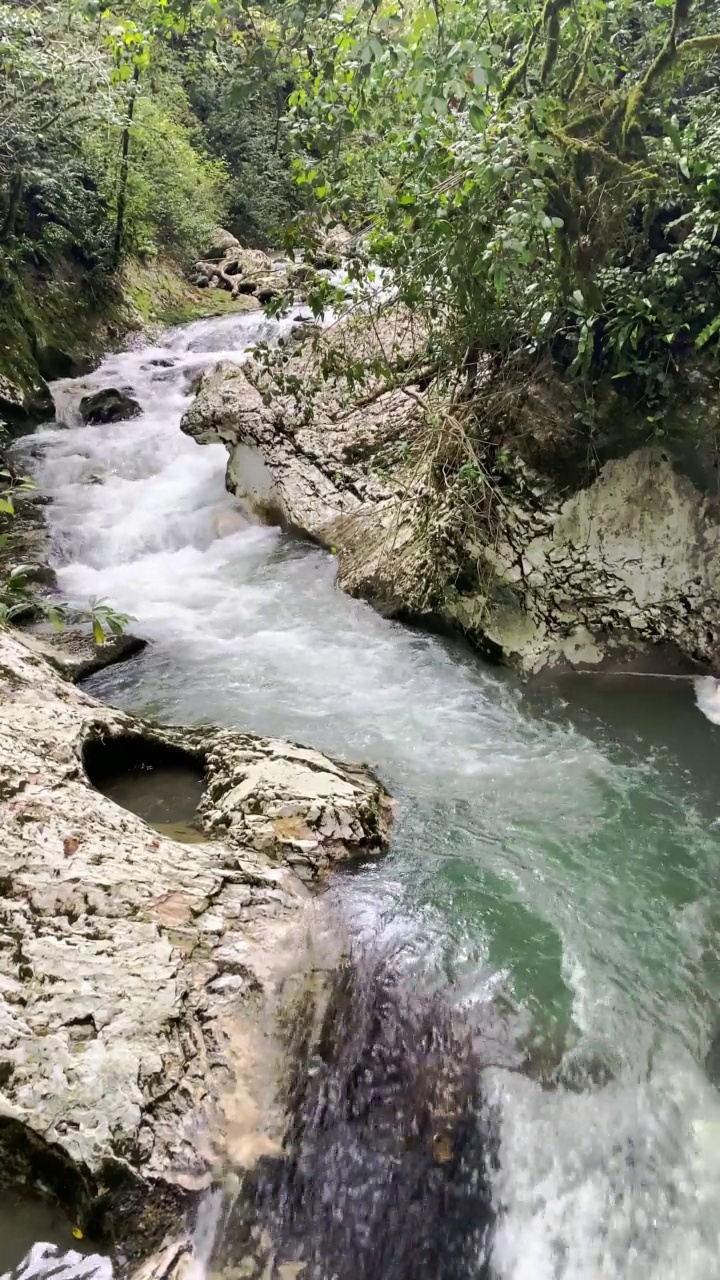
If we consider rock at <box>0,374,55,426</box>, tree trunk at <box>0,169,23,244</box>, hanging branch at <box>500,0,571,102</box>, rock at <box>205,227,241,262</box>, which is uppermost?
hanging branch at <box>500,0,571,102</box>

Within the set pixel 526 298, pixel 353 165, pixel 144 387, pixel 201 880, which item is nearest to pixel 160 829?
pixel 201 880

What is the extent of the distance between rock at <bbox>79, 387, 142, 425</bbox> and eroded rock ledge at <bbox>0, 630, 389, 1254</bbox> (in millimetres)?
6783

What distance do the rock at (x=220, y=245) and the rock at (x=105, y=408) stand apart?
323 inches

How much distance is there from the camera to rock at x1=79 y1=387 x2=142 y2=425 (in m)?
10.2

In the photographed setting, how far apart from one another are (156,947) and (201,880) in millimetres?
422

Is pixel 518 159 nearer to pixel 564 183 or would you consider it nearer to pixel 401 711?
pixel 564 183

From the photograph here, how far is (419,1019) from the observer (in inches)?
119

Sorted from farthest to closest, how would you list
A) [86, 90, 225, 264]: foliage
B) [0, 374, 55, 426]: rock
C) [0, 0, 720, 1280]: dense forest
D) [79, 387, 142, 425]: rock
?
[86, 90, 225, 264]: foliage → [79, 387, 142, 425]: rock → [0, 374, 55, 426]: rock → [0, 0, 720, 1280]: dense forest

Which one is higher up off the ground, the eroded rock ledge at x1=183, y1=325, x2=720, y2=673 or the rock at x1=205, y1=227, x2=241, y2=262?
the rock at x1=205, y1=227, x2=241, y2=262

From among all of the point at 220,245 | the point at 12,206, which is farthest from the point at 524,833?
the point at 220,245

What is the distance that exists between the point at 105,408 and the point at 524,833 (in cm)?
850

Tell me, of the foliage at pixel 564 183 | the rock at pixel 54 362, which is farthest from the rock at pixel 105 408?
the foliage at pixel 564 183

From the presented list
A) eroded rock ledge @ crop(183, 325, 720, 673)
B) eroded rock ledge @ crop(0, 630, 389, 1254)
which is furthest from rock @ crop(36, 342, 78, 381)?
eroded rock ledge @ crop(0, 630, 389, 1254)

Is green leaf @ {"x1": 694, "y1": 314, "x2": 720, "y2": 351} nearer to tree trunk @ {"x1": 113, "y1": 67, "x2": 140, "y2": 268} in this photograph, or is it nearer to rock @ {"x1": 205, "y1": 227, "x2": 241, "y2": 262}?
tree trunk @ {"x1": 113, "y1": 67, "x2": 140, "y2": 268}
